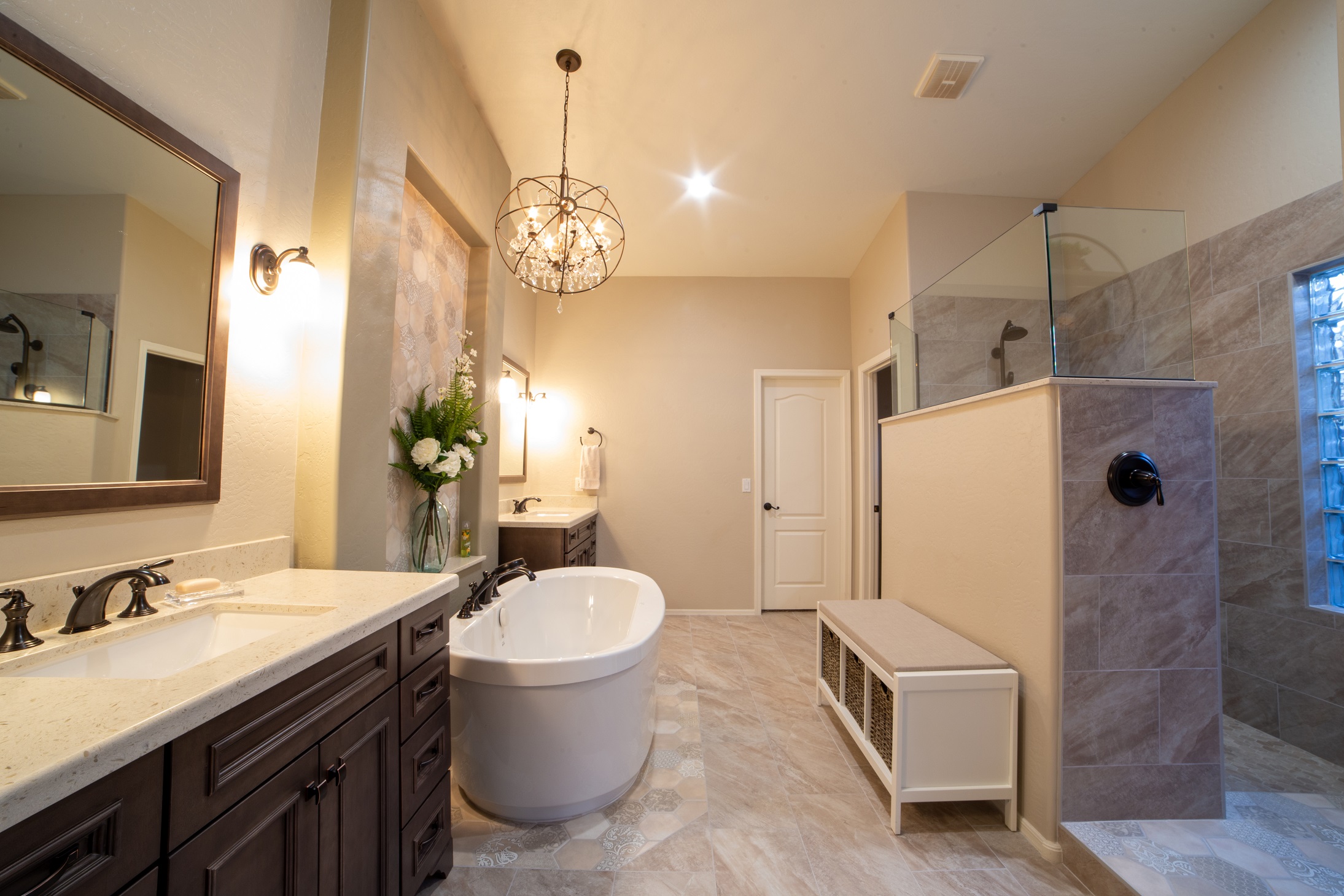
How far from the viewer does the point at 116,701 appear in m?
0.66

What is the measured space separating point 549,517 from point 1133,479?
290 cm

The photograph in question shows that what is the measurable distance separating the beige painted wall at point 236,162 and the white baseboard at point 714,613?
3107 millimetres

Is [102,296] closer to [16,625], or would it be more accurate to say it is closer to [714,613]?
[16,625]

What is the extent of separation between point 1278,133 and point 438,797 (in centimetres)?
381

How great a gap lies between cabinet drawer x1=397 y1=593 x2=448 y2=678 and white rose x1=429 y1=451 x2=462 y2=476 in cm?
71

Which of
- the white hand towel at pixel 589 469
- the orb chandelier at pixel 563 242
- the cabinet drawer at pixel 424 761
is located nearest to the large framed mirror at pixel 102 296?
the cabinet drawer at pixel 424 761

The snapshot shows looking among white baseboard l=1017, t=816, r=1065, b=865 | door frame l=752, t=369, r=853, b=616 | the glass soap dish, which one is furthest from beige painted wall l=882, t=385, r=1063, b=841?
the glass soap dish

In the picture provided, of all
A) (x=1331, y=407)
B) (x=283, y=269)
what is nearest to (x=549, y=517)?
(x=283, y=269)

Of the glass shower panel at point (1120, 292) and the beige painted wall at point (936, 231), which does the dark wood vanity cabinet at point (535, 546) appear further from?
the glass shower panel at point (1120, 292)

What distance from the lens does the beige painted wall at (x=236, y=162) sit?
101 cm

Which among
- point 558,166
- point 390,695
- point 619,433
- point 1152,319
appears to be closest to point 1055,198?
point 1152,319

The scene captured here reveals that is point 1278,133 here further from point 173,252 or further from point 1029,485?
point 173,252

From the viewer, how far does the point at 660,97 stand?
2.38 meters

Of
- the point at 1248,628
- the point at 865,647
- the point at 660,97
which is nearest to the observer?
the point at 865,647
